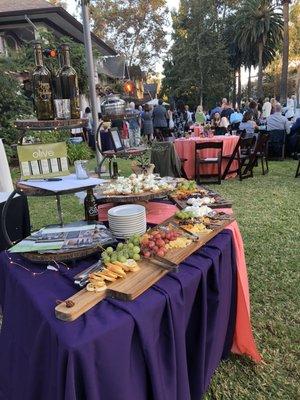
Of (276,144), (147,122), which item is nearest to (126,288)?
(276,144)

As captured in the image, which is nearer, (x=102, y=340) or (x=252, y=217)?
(x=102, y=340)

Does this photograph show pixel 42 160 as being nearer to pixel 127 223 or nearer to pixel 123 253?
pixel 127 223

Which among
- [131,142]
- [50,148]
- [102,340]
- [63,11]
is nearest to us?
[102,340]

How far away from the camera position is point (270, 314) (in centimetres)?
263

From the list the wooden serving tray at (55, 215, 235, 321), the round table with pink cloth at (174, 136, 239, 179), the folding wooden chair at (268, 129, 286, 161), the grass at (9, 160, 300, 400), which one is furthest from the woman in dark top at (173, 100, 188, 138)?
the wooden serving tray at (55, 215, 235, 321)

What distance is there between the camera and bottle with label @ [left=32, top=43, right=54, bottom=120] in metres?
1.79

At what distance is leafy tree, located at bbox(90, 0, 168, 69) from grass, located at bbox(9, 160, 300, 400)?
29.7 meters

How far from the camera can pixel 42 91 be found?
1.79 meters

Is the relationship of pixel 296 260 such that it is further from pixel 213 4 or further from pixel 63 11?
pixel 213 4

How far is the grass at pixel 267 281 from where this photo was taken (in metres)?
2.00

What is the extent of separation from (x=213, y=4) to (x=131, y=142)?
109 feet

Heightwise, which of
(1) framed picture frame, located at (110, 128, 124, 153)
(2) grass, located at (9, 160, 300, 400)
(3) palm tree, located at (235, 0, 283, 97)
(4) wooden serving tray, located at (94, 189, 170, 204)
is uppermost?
(3) palm tree, located at (235, 0, 283, 97)

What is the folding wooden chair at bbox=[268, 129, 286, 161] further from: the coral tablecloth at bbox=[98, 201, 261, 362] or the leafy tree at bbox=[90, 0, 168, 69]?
the leafy tree at bbox=[90, 0, 168, 69]

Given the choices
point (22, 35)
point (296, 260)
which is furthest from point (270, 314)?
point (22, 35)
